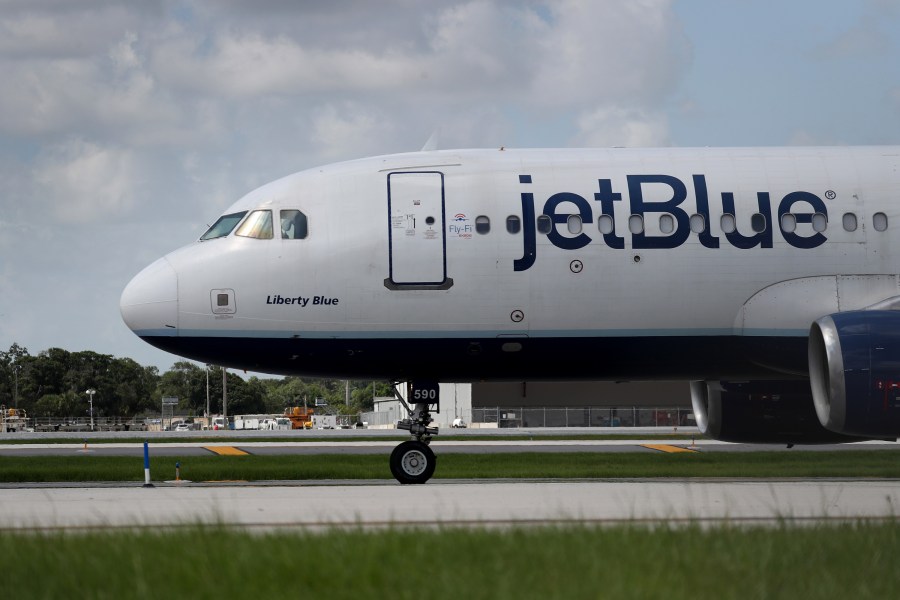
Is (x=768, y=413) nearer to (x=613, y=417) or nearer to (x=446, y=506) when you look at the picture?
(x=446, y=506)

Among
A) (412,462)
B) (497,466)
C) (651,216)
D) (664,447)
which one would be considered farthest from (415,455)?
(664,447)

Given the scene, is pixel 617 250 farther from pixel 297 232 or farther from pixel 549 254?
pixel 297 232

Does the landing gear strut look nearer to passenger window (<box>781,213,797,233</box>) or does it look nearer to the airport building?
passenger window (<box>781,213,797,233</box>)

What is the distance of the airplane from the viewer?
764 inches

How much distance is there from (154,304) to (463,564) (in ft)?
39.5

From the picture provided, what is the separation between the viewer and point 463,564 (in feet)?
27.3

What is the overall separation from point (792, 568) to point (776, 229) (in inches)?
475

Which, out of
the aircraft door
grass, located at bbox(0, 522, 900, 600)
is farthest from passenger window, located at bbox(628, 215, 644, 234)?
grass, located at bbox(0, 522, 900, 600)

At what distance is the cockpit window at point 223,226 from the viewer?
20.0 meters

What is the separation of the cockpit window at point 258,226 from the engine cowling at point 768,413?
28.9 ft

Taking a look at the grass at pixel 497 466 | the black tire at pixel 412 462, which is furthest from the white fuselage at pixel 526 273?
the grass at pixel 497 466

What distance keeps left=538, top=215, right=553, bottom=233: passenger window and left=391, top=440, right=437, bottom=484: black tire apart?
159 inches

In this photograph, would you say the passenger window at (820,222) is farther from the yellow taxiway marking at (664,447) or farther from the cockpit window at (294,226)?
the yellow taxiway marking at (664,447)

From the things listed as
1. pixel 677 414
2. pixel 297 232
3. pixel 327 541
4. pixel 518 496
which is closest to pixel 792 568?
pixel 327 541
